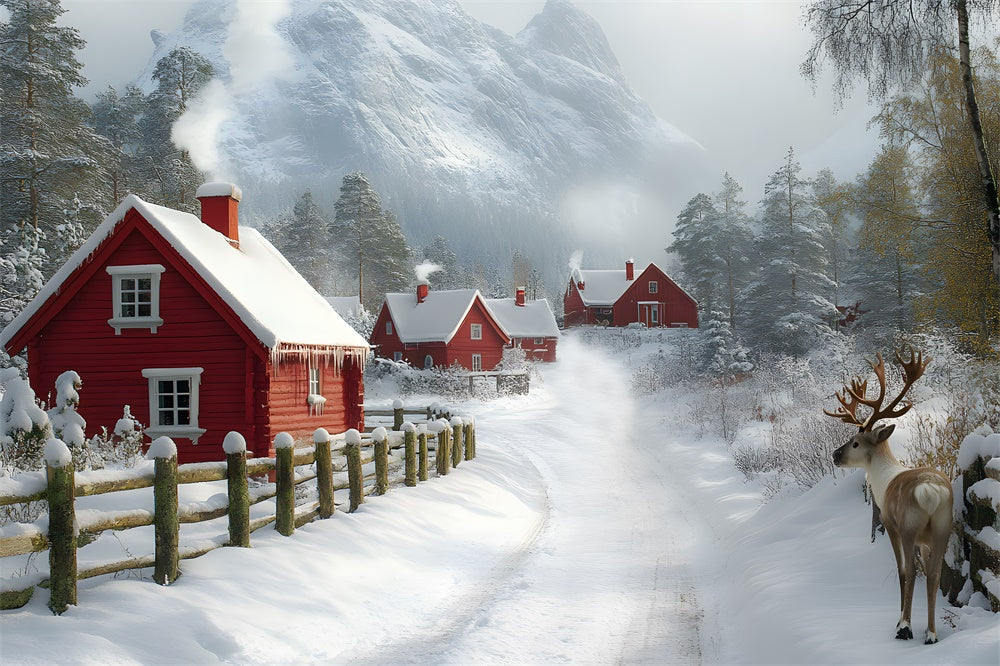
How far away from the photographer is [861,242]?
17469mm

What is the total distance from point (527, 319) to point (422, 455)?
155 feet

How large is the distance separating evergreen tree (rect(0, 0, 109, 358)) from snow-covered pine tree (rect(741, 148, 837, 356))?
1426 inches

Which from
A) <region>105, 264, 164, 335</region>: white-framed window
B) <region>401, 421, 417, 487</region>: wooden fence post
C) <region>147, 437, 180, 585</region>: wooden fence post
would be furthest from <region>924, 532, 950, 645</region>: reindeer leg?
<region>105, 264, 164, 335</region>: white-framed window

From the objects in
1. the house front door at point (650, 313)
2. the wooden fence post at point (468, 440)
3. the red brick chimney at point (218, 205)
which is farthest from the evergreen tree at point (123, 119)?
the house front door at point (650, 313)

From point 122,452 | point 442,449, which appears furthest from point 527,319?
point 122,452

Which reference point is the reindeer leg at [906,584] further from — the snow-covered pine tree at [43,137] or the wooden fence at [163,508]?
the snow-covered pine tree at [43,137]

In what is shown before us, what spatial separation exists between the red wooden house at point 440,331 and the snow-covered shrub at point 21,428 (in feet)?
107

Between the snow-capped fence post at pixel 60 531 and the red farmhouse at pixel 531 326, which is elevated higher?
the red farmhouse at pixel 531 326

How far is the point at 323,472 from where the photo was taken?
891 centimetres

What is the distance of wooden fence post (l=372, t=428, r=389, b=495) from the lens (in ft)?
35.6

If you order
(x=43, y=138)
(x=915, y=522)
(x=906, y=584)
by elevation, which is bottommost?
(x=906, y=584)

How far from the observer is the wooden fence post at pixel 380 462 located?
10859mm

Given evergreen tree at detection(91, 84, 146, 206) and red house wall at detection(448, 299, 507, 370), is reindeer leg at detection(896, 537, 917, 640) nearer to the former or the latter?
red house wall at detection(448, 299, 507, 370)

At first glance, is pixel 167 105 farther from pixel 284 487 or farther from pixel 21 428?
pixel 284 487
